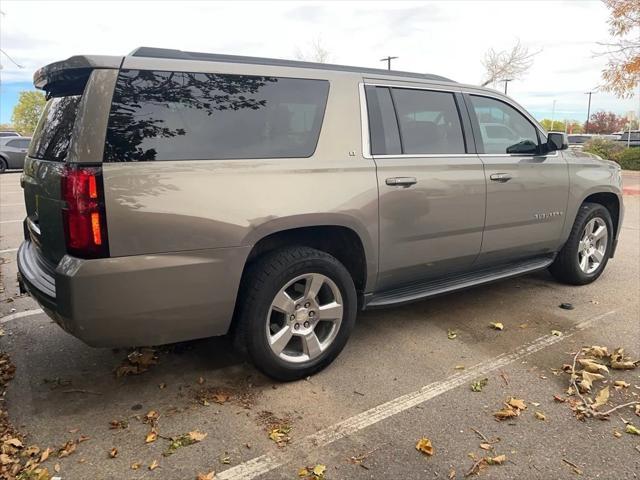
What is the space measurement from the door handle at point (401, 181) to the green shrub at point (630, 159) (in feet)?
68.2

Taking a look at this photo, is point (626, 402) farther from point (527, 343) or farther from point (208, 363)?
point (208, 363)

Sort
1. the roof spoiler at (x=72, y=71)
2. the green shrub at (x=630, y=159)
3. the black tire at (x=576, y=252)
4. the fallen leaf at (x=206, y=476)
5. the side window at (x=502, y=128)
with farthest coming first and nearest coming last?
the green shrub at (x=630, y=159) < the black tire at (x=576, y=252) < the side window at (x=502, y=128) < the roof spoiler at (x=72, y=71) < the fallen leaf at (x=206, y=476)

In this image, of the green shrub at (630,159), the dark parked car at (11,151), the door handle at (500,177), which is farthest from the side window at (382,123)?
the green shrub at (630,159)

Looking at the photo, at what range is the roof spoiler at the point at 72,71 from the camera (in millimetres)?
2574

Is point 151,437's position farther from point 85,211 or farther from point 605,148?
point 605,148

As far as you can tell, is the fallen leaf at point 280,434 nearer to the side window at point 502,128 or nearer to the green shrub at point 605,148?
the side window at point 502,128

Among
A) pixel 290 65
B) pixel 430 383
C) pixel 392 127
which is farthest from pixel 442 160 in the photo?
pixel 430 383

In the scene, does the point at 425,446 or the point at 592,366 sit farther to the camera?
the point at 592,366

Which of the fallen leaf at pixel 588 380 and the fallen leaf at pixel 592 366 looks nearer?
the fallen leaf at pixel 588 380

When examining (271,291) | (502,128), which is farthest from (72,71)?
(502,128)

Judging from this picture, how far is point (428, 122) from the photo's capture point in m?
3.83

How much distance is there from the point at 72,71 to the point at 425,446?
8.55 feet

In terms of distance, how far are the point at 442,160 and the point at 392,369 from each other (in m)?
1.54

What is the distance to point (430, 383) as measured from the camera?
10.7 ft
